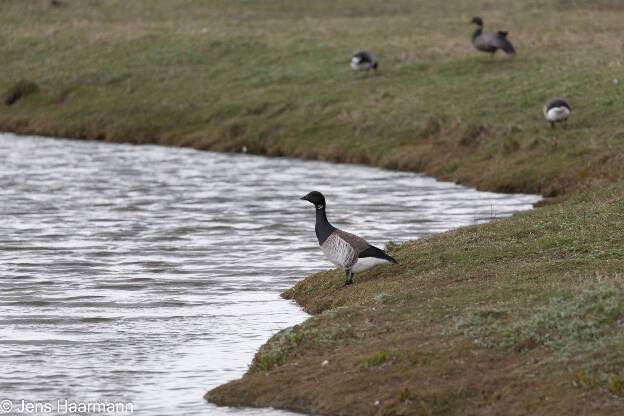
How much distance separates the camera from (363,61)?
170ft

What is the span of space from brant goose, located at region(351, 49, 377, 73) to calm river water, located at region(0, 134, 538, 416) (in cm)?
881

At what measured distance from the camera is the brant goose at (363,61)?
51.7 metres

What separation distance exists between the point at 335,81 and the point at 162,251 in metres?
A: 26.3

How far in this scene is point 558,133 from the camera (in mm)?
37344

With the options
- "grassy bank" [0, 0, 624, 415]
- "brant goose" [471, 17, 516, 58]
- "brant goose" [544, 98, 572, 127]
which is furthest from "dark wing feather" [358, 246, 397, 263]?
"brant goose" [471, 17, 516, 58]

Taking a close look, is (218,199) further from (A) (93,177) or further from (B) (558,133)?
(B) (558,133)

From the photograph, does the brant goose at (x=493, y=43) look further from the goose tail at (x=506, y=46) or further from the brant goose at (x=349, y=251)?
the brant goose at (x=349, y=251)

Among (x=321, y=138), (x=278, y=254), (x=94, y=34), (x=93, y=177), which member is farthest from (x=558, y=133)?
(x=94, y=34)

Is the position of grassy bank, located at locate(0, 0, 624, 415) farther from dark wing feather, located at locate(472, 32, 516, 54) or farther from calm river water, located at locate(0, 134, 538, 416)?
calm river water, located at locate(0, 134, 538, 416)

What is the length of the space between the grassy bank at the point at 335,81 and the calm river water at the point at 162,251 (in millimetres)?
1687

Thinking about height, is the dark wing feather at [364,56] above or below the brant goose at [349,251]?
above

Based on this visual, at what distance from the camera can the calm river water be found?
635 inches

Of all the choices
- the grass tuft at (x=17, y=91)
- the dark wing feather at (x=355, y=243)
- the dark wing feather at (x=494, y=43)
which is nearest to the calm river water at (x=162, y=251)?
the dark wing feather at (x=355, y=243)

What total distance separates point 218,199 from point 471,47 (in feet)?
74.5
